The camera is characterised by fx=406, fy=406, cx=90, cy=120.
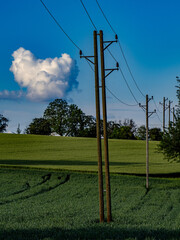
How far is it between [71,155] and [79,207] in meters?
35.1

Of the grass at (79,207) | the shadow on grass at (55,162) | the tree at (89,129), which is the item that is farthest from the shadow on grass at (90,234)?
the tree at (89,129)

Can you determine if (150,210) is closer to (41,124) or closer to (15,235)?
(15,235)

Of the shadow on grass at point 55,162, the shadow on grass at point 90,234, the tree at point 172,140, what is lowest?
the shadow on grass at point 90,234

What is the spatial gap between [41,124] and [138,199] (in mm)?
85090

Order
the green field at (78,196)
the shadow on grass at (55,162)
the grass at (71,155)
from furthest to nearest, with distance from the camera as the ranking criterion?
the shadow on grass at (55,162)
the grass at (71,155)
the green field at (78,196)

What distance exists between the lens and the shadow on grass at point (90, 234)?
13.2 meters

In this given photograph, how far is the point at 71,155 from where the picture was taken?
60.2 m

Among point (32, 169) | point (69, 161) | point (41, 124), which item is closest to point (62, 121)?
point (41, 124)

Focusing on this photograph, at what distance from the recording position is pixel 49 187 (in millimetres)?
35375

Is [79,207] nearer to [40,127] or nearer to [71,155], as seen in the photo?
[71,155]

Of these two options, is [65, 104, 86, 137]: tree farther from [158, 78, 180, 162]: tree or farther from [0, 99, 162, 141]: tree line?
[158, 78, 180, 162]: tree

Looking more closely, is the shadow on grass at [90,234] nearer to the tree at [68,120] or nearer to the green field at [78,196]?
the green field at [78,196]

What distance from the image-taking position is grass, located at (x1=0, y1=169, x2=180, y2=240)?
1448 cm

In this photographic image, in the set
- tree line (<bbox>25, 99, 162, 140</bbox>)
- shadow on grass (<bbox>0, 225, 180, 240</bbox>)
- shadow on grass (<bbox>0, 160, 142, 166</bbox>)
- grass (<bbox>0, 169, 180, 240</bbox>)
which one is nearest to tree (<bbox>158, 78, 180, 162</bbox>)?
grass (<bbox>0, 169, 180, 240</bbox>)
